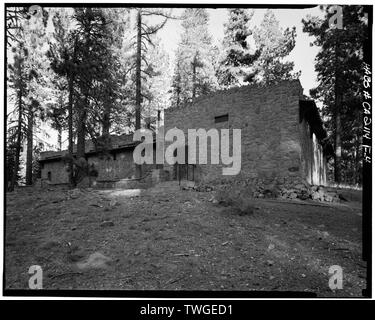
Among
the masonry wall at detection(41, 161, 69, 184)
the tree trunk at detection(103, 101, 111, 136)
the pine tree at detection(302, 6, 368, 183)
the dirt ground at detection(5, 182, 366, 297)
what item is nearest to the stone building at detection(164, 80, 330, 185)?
the pine tree at detection(302, 6, 368, 183)

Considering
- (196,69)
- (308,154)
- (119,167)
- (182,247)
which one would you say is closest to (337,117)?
(308,154)

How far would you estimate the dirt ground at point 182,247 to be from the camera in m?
2.92

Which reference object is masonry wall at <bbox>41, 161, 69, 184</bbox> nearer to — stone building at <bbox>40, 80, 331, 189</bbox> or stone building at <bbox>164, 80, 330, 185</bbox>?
stone building at <bbox>40, 80, 331, 189</bbox>

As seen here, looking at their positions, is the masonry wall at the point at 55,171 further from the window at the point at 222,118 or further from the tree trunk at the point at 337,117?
the tree trunk at the point at 337,117

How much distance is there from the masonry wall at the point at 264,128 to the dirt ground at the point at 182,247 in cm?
352

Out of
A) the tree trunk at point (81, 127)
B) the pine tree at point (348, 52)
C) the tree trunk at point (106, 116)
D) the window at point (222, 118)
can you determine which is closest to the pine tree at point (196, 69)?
the window at point (222, 118)

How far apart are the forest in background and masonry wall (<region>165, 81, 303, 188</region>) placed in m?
1.30

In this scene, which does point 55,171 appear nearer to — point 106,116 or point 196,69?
point 106,116

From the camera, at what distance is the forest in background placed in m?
3.55

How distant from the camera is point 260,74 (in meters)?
20.3

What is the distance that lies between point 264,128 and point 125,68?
358 inches
